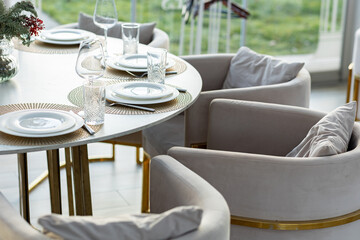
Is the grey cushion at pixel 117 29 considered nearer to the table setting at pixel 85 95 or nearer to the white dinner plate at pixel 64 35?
the white dinner plate at pixel 64 35

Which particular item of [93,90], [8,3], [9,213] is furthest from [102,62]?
[8,3]

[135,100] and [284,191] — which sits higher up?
[135,100]

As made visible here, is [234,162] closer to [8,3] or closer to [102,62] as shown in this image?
[102,62]

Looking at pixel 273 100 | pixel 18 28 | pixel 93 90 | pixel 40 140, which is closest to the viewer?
pixel 40 140

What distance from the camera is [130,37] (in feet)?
9.10

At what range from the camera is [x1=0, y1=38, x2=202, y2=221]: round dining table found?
6.38 feet

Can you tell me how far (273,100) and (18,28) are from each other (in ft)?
4.04

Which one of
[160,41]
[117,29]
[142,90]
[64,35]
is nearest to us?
[142,90]

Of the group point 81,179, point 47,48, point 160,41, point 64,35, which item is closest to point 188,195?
point 81,179

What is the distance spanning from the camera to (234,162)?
6.73ft

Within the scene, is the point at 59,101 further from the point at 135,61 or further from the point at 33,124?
the point at 135,61

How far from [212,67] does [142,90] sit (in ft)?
3.53

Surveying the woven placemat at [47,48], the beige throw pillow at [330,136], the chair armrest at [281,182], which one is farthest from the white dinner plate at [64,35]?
the beige throw pillow at [330,136]

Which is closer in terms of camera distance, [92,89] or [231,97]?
[92,89]
